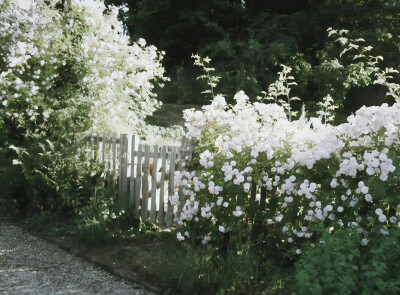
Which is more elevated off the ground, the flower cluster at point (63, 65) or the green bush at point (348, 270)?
the flower cluster at point (63, 65)

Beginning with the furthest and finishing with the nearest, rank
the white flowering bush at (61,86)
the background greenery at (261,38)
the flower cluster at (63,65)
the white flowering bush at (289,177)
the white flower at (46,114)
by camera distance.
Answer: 1. the background greenery at (261,38)
2. the flower cluster at (63,65)
3. the white flower at (46,114)
4. the white flowering bush at (61,86)
5. the white flowering bush at (289,177)

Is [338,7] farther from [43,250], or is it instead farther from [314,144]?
[43,250]

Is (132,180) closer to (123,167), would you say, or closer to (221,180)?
(123,167)

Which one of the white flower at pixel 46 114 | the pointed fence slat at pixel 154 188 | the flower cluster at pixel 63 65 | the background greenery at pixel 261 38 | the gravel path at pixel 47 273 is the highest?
the background greenery at pixel 261 38

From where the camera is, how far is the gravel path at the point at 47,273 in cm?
437

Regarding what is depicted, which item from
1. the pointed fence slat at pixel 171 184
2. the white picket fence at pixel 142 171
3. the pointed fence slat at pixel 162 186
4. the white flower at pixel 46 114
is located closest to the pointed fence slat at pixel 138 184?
the white picket fence at pixel 142 171

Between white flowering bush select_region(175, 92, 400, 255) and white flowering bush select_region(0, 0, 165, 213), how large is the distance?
6.93 ft

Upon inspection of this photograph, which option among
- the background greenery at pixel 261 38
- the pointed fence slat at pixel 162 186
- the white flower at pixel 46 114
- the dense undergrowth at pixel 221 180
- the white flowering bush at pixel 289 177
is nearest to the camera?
the dense undergrowth at pixel 221 180

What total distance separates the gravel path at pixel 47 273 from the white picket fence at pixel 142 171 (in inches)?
46.6

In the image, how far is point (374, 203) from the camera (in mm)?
4148

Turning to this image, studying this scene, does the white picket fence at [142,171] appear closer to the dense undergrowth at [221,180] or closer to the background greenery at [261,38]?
the dense undergrowth at [221,180]

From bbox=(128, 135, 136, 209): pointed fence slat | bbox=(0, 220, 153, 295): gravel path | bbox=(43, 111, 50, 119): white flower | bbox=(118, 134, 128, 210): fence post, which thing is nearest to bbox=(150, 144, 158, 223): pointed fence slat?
bbox=(128, 135, 136, 209): pointed fence slat

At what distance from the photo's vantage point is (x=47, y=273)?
4797 mm

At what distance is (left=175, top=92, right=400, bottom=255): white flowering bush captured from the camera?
13.5ft
